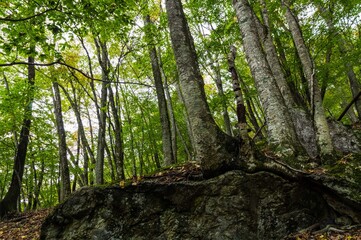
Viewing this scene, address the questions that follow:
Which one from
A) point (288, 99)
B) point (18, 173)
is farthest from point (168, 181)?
point (18, 173)

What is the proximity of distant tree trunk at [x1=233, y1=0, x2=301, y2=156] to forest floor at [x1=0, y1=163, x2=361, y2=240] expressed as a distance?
1.25 m

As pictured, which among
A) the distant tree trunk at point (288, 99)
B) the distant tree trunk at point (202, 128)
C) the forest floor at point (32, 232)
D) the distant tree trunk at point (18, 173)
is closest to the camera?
the forest floor at point (32, 232)

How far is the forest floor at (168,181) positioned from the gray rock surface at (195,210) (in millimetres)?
201

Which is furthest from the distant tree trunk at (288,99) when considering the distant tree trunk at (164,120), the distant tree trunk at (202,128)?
the distant tree trunk at (164,120)

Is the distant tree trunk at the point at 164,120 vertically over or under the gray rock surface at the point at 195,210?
over

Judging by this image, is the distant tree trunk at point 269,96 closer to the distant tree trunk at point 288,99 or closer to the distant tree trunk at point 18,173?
the distant tree trunk at point 288,99

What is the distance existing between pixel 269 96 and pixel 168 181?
2.48 meters

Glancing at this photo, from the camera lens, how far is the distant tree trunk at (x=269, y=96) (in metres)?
4.39

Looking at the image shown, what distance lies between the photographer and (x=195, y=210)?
4238 mm

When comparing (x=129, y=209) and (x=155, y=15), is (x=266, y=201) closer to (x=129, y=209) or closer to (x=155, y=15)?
(x=129, y=209)

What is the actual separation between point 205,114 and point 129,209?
85.6 inches

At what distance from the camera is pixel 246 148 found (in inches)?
168

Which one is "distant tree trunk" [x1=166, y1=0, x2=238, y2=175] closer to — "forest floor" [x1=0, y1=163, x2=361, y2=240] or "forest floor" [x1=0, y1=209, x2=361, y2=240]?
"forest floor" [x1=0, y1=163, x2=361, y2=240]

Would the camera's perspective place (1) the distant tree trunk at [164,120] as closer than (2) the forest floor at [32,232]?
No
